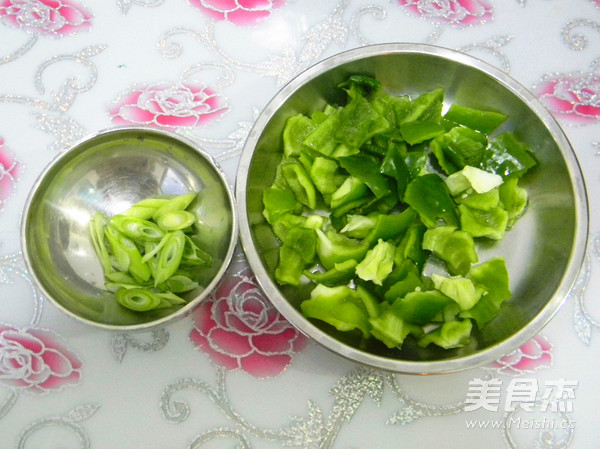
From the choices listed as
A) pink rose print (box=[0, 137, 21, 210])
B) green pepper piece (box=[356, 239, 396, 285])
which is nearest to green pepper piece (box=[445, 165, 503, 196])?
green pepper piece (box=[356, 239, 396, 285])

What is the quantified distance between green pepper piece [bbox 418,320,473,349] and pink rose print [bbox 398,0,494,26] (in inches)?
31.9

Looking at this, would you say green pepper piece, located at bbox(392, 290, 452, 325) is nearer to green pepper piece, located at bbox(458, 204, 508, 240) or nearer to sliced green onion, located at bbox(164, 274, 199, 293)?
green pepper piece, located at bbox(458, 204, 508, 240)

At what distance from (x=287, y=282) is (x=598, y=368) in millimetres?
685

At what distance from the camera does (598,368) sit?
120 cm

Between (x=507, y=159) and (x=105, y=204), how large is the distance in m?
0.89

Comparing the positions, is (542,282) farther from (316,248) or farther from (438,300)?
(316,248)

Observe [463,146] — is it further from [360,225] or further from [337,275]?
[337,275]

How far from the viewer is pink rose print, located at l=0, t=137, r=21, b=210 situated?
1.31 meters

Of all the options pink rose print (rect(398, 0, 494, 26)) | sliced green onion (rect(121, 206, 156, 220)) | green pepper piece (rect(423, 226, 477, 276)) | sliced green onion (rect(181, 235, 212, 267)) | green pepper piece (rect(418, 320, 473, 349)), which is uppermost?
pink rose print (rect(398, 0, 494, 26))

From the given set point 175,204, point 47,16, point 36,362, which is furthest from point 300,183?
point 47,16

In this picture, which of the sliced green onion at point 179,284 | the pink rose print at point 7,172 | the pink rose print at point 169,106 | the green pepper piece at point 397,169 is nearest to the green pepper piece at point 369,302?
the green pepper piece at point 397,169

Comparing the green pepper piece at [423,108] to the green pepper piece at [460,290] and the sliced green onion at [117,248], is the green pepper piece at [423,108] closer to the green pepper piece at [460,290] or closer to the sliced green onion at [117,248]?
the green pepper piece at [460,290]

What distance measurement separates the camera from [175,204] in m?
1.20

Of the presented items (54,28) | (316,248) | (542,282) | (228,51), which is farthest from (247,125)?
(542,282)
